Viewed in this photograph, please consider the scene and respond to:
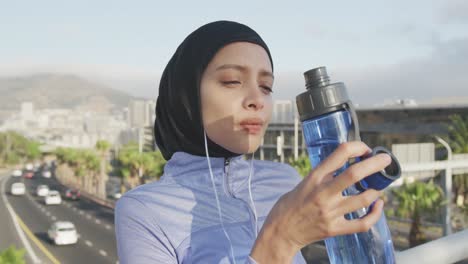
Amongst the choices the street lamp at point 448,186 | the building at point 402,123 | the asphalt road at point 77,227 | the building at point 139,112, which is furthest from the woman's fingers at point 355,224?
the building at point 139,112

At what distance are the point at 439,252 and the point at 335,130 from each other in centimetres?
110

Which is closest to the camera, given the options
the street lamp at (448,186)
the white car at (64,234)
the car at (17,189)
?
the street lamp at (448,186)

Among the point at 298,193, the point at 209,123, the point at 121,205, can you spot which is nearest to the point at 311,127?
the point at 298,193

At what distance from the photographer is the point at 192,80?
144 centimetres

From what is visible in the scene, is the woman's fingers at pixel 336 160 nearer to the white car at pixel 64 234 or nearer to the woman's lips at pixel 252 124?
the woman's lips at pixel 252 124

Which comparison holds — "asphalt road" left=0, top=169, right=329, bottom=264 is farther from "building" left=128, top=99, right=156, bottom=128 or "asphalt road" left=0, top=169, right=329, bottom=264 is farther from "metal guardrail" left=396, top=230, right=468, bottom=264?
"building" left=128, top=99, right=156, bottom=128

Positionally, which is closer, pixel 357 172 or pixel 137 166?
pixel 357 172

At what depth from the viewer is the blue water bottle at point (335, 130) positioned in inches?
42.7

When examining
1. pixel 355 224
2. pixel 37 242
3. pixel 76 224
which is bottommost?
pixel 76 224

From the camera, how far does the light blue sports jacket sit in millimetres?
1311

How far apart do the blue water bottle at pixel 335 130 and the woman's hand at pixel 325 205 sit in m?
0.14

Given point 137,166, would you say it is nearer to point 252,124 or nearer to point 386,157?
point 252,124

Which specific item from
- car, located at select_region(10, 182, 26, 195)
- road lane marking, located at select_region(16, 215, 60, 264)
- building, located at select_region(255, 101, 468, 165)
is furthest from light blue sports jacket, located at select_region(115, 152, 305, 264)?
car, located at select_region(10, 182, 26, 195)

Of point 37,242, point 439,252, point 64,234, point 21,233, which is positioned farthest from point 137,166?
point 439,252
